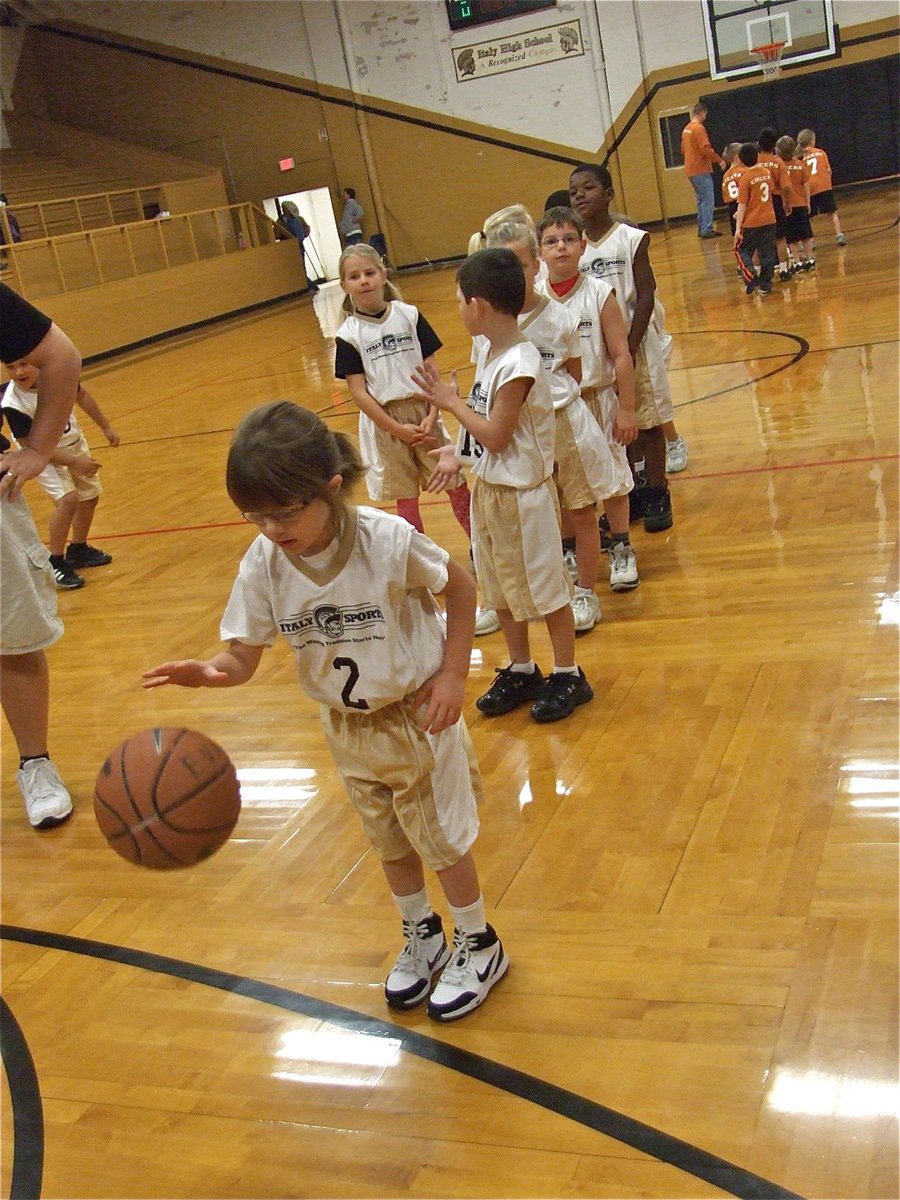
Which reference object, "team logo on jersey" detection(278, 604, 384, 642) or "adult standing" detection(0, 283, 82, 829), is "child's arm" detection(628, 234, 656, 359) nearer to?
"adult standing" detection(0, 283, 82, 829)

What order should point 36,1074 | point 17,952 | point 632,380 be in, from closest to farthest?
point 36,1074, point 17,952, point 632,380

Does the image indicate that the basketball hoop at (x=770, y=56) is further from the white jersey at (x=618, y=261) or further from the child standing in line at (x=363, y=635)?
the child standing in line at (x=363, y=635)

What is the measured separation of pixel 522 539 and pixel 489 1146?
5.92 ft

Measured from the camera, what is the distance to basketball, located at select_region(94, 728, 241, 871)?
7.20 feet

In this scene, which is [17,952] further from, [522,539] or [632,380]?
[632,380]

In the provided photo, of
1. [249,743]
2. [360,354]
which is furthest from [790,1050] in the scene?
[360,354]

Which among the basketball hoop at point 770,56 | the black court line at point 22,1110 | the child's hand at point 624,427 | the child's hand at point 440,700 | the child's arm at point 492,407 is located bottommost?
the black court line at point 22,1110

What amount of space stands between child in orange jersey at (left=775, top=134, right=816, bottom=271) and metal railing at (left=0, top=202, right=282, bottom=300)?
9.23 metres

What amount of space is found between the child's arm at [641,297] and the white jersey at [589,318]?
16.3 inches

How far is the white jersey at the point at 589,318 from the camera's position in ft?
13.6

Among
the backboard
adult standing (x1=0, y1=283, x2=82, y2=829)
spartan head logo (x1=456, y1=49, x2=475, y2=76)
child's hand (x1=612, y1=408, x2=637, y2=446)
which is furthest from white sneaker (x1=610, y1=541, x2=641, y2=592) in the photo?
spartan head logo (x1=456, y1=49, x2=475, y2=76)

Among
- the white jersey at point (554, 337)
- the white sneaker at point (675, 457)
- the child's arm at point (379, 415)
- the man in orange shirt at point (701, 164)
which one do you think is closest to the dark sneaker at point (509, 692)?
the white jersey at point (554, 337)

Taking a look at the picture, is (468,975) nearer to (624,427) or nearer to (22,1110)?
(22,1110)

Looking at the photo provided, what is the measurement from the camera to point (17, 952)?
2824 mm
